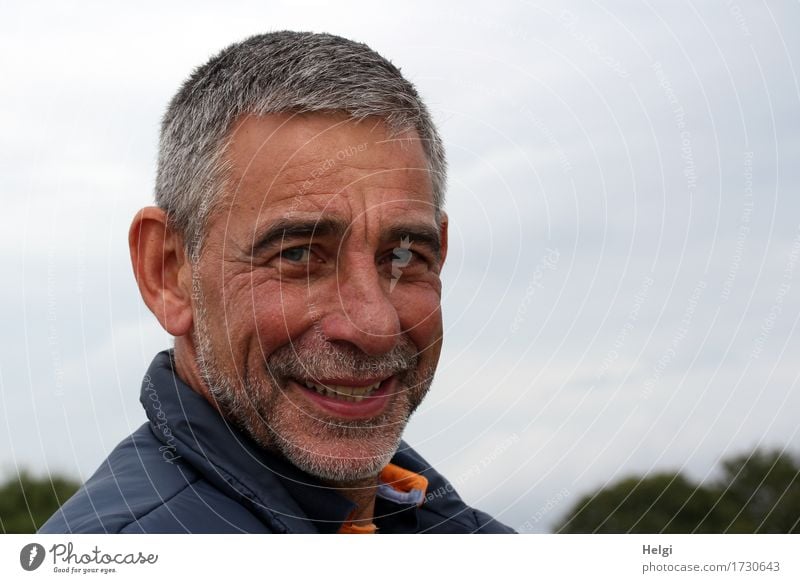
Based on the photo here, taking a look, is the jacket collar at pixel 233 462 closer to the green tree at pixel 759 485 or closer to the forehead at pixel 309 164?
the forehead at pixel 309 164

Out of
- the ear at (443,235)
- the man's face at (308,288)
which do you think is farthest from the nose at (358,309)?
the ear at (443,235)

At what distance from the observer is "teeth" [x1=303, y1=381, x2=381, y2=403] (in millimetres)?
3766

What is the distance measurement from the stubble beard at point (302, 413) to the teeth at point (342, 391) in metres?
0.06

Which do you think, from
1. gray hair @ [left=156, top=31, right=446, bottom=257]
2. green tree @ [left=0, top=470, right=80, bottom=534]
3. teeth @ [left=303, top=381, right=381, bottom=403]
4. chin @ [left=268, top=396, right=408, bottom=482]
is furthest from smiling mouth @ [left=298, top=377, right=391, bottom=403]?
green tree @ [left=0, top=470, right=80, bottom=534]

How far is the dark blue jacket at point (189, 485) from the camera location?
3.42m

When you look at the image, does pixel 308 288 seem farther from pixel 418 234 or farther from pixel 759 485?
pixel 759 485

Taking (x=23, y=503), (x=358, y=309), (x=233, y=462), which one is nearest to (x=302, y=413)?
(x=233, y=462)

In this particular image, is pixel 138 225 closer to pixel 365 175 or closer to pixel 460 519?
pixel 365 175

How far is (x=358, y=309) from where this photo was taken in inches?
144

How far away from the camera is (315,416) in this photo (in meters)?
3.73

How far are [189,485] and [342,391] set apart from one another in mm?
692

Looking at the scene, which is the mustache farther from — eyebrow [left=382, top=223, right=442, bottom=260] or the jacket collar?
eyebrow [left=382, top=223, right=442, bottom=260]

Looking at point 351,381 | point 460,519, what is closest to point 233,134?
point 351,381

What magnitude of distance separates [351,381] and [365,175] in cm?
81
